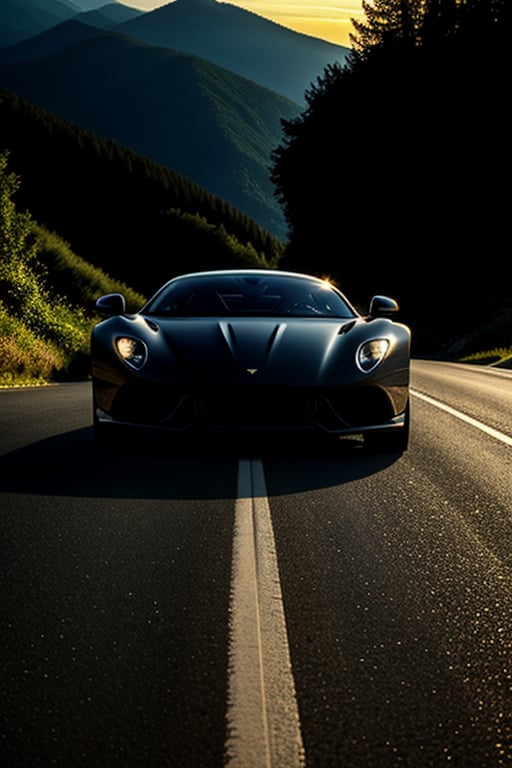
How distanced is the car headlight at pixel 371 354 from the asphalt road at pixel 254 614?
0.73 meters

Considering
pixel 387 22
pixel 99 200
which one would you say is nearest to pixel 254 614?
pixel 387 22

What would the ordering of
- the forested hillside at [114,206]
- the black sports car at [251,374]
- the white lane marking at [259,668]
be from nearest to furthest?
1. the white lane marking at [259,668]
2. the black sports car at [251,374]
3. the forested hillside at [114,206]

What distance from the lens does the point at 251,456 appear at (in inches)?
303

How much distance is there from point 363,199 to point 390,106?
4474 millimetres

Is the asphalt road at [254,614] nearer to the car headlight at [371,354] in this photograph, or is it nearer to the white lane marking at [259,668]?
the white lane marking at [259,668]

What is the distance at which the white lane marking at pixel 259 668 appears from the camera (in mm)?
2658

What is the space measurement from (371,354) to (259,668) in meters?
4.53

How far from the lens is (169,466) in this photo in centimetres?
715

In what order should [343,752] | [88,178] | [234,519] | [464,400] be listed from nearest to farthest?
1. [343,752]
2. [234,519]
3. [464,400]
4. [88,178]

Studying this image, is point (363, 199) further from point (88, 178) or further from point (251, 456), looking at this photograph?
point (88, 178)

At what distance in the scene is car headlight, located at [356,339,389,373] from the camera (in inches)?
291

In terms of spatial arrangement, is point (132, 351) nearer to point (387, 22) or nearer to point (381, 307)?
point (381, 307)

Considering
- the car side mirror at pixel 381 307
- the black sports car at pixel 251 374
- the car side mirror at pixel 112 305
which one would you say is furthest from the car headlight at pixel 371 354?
the car side mirror at pixel 112 305

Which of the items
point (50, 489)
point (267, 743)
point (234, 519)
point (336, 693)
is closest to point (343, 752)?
point (267, 743)
